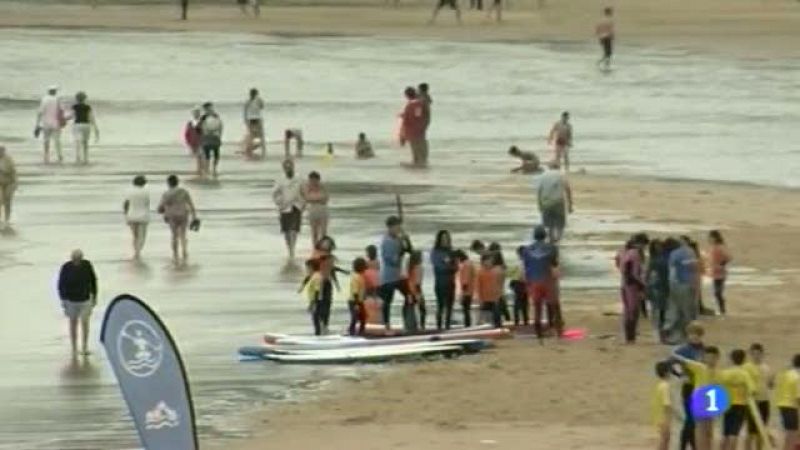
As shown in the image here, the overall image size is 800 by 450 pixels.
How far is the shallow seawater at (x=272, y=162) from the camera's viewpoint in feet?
90.0

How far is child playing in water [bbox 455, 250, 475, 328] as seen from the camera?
96.5ft

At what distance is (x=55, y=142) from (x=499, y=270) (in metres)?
19.3

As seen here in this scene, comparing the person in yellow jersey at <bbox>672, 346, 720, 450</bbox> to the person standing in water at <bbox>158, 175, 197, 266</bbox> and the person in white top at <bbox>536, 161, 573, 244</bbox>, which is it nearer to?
the person in white top at <bbox>536, 161, 573, 244</bbox>

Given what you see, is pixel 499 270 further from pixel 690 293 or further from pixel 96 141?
pixel 96 141

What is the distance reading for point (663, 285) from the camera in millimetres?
28703

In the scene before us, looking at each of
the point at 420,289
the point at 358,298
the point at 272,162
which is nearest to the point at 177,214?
the point at 420,289

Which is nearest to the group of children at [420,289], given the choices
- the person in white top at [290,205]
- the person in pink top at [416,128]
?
the person in white top at [290,205]

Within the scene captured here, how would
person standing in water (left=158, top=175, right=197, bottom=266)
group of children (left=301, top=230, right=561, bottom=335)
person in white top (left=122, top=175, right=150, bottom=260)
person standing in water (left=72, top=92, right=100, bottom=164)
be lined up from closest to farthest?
group of children (left=301, top=230, right=561, bottom=335), person standing in water (left=158, top=175, right=197, bottom=266), person in white top (left=122, top=175, right=150, bottom=260), person standing in water (left=72, top=92, right=100, bottom=164)

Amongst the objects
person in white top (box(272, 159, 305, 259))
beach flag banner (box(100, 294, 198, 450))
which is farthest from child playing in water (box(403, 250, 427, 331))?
beach flag banner (box(100, 294, 198, 450))

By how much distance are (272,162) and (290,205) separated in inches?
472

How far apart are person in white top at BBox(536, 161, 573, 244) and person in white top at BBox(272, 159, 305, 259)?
126 inches

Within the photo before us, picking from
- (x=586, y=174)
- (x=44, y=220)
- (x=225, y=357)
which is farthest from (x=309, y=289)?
(x=586, y=174)

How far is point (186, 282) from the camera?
32906mm

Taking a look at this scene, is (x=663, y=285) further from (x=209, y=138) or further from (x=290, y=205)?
(x=209, y=138)
